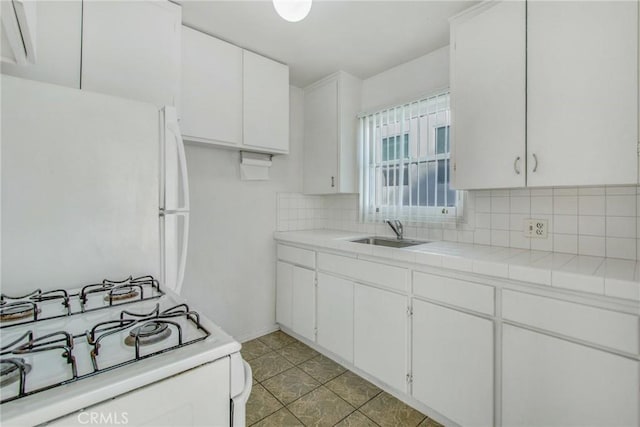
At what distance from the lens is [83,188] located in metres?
1.16

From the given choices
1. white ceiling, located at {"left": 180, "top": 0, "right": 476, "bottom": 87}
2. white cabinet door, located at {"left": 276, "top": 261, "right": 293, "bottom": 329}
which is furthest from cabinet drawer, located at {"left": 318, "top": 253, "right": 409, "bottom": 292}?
white ceiling, located at {"left": 180, "top": 0, "right": 476, "bottom": 87}

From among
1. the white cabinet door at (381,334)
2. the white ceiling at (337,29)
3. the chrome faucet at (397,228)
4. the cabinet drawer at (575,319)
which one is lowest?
the white cabinet door at (381,334)

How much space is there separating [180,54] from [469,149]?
5.82 feet

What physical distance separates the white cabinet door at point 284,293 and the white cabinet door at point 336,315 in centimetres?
38

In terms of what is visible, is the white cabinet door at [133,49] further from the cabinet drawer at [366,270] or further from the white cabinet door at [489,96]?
the white cabinet door at [489,96]

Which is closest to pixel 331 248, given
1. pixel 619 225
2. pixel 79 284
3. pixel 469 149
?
pixel 469 149

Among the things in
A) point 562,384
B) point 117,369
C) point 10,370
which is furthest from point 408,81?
point 10,370

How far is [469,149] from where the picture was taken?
5.59ft

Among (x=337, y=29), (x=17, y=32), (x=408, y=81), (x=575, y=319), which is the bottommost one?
(x=575, y=319)

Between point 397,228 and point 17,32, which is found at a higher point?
point 17,32

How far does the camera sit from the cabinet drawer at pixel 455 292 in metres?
1.39

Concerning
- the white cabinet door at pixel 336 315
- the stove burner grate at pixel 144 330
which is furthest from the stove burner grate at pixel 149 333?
the white cabinet door at pixel 336 315

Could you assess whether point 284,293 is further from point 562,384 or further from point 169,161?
point 562,384

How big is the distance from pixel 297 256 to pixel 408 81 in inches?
65.4
